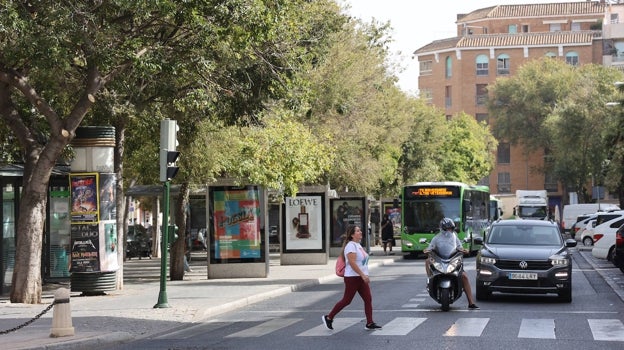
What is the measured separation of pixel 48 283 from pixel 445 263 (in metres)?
12.3

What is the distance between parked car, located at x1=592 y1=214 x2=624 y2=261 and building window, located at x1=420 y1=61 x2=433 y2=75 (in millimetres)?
80940

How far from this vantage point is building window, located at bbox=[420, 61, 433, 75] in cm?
12012

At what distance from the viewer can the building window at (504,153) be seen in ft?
386

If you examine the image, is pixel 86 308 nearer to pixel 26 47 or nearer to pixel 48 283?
pixel 26 47

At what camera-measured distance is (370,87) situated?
4300 cm

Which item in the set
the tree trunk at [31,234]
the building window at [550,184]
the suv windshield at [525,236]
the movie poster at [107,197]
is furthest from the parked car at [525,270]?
the building window at [550,184]

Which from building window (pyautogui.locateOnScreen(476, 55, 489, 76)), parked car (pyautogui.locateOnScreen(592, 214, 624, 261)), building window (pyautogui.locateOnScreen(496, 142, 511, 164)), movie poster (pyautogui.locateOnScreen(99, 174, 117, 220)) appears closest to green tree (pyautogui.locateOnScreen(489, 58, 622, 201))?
building window (pyautogui.locateOnScreen(496, 142, 511, 164))

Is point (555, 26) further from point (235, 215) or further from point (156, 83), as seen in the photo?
point (156, 83)

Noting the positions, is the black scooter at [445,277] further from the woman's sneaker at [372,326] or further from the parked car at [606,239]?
the parked car at [606,239]

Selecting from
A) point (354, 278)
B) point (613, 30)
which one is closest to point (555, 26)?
point (613, 30)

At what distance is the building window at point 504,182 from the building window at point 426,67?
13.4 metres

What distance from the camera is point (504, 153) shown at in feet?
387

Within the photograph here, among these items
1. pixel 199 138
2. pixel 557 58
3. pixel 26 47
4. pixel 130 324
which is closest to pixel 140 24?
pixel 26 47

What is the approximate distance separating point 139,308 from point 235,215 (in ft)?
34.5
